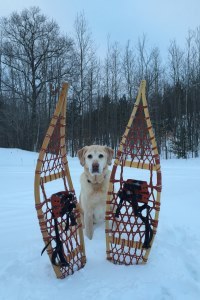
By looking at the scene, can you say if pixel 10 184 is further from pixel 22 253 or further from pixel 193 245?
pixel 193 245

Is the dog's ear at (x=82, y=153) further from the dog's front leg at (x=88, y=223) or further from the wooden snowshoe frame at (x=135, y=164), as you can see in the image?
the wooden snowshoe frame at (x=135, y=164)

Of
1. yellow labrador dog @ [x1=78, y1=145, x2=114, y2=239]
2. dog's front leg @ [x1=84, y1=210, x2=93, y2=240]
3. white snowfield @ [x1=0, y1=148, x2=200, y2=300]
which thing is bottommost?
white snowfield @ [x1=0, y1=148, x2=200, y2=300]

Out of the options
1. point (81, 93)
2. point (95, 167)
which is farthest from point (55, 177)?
point (81, 93)

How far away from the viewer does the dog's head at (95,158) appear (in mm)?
3182

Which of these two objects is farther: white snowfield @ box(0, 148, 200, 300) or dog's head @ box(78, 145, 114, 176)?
dog's head @ box(78, 145, 114, 176)

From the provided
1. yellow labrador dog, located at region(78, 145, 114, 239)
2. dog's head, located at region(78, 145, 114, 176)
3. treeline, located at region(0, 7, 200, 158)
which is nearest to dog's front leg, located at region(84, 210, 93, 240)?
yellow labrador dog, located at region(78, 145, 114, 239)

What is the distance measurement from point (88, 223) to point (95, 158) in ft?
2.53

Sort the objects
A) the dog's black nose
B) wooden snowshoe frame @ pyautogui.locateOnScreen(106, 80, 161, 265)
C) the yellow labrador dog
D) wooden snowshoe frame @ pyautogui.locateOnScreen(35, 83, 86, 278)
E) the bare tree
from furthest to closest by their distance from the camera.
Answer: the bare tree < the yellow labrador dog < the dog's black nose < wooden snowshoe frame @ pyautogui.locateOnScreen(106, 80, 161, 265) < wooden snowshoe frame @ pyautogui.locateOnScreen(35, 83, 86, 278)

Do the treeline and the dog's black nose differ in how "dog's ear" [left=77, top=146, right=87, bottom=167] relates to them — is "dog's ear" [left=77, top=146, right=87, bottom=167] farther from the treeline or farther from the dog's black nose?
the treeline

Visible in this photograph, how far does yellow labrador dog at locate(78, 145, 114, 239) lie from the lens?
3.27 metres

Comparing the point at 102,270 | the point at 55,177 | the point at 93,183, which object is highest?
the point at 55,177

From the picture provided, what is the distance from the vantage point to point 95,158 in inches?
128

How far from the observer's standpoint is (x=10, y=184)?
7172 mm

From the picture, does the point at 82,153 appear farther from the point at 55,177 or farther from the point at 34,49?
the point at 34,49
